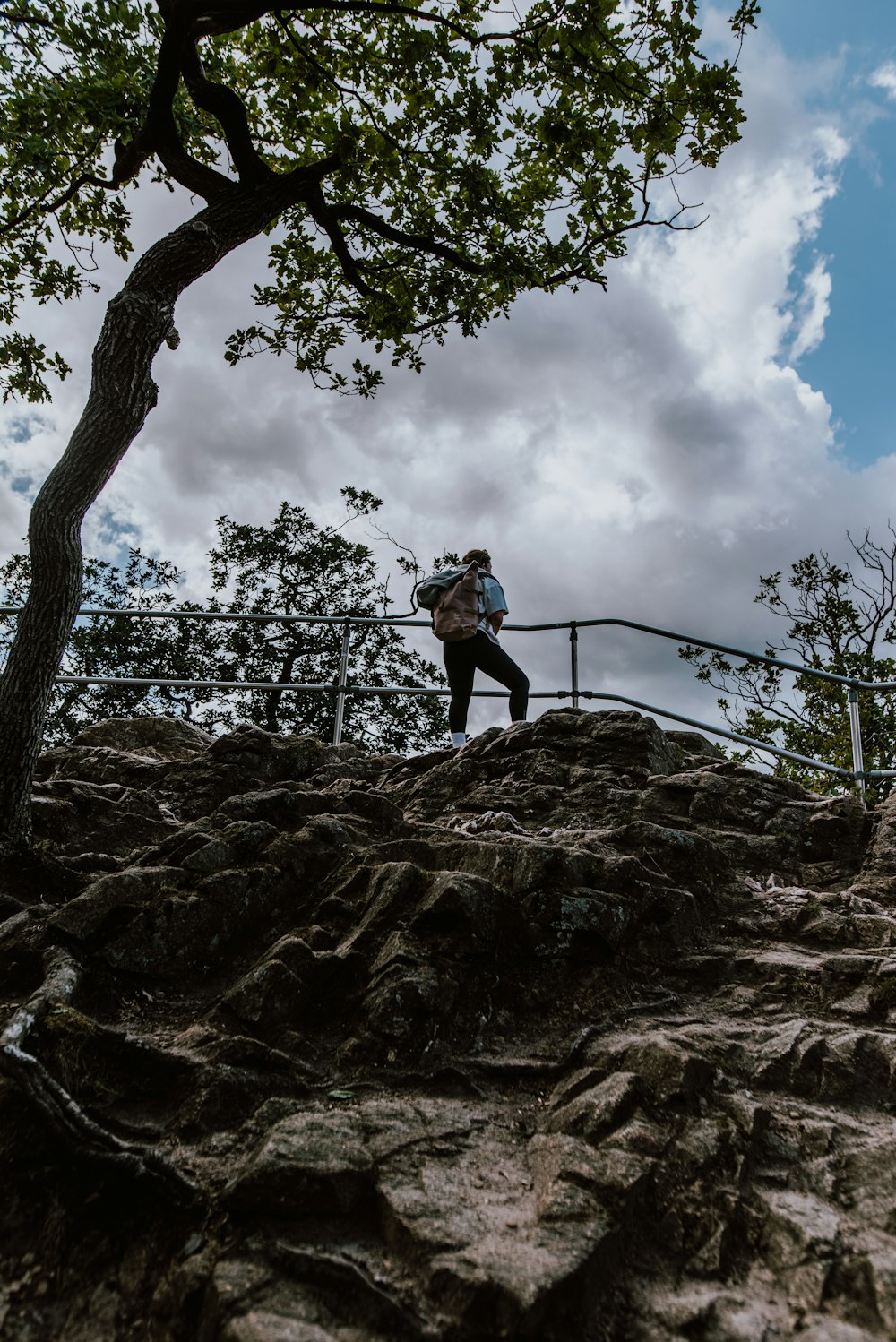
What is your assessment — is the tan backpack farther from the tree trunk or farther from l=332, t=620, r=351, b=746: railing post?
the tree trunk

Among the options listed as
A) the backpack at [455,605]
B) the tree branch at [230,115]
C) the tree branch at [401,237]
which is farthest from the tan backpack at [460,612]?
the tree branch at [230,115]

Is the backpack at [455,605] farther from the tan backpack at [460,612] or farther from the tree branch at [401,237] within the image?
the tree branch at [401,237]

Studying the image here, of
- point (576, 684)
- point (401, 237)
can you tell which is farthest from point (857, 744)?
point (401, 237)

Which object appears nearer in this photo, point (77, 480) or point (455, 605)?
point (77, 480)

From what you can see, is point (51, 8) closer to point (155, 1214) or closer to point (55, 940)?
point (55, 940)

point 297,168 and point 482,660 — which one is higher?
point 297,168

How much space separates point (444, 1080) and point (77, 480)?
3.66 m

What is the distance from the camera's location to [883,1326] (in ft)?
6.08

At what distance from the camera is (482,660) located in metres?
6.79

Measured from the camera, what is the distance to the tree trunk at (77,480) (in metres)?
4.28

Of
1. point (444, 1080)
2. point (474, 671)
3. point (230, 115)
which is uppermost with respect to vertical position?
point (230, 115)

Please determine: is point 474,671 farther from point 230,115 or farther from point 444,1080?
point 230,115

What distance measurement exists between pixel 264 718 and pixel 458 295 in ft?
37.7

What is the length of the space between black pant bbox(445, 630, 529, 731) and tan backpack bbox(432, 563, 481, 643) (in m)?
0.09
